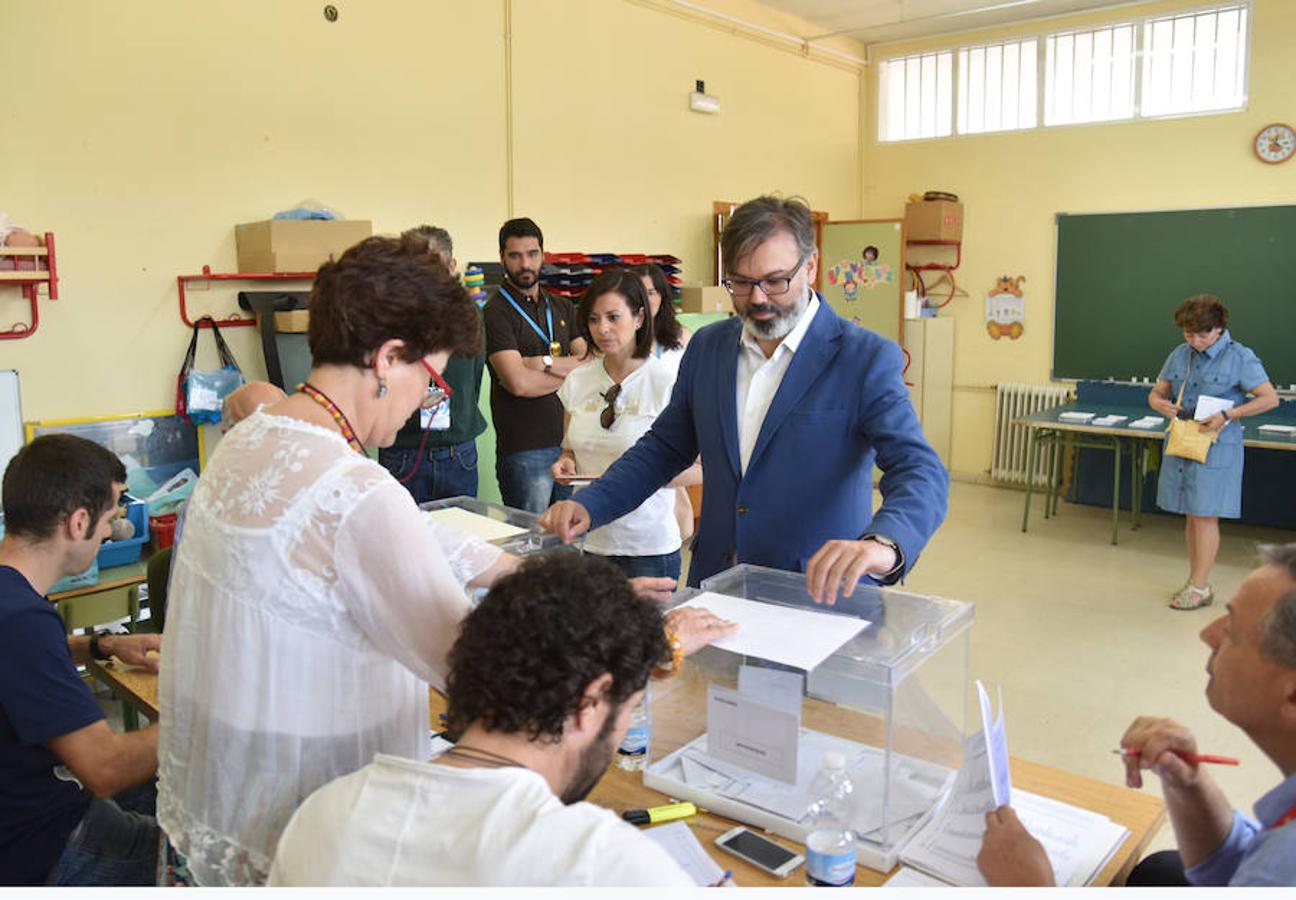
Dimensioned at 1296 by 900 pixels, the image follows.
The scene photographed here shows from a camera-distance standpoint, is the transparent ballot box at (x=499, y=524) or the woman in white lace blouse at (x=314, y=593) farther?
the transparent ballot box at (x=499, y=524)

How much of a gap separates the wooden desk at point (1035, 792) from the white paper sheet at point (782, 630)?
0.92 ft

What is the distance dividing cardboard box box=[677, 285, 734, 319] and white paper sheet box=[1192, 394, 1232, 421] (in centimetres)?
265

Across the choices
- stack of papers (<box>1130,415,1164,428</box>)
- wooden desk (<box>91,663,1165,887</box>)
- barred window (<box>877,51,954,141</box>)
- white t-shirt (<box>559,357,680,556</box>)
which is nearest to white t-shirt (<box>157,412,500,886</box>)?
wooden desk (<box>91,663,1165,887</box>)

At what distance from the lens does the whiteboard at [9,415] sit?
143 inches

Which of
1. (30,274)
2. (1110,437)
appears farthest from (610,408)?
(1110,437)

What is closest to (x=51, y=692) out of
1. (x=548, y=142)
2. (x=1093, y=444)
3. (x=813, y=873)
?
(x=813, y=873)

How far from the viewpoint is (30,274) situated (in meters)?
3.46

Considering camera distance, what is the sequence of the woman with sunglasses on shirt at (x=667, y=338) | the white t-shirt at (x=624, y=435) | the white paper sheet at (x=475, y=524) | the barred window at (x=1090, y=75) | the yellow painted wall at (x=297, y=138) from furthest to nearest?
the barred window at (x=1090, y=75) < the yellow painted wall at (x=297, y=138) < the woman with sunglasses on shirt at (x=667, y=338) < the white t-shirt at (x=624, y=435) < the white paper sheet at (x=475, y=524)

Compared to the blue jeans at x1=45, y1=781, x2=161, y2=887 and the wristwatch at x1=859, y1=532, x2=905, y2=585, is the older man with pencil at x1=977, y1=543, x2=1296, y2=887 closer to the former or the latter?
the wristwatch at x1=859, y1=532, x2=905, y2=585

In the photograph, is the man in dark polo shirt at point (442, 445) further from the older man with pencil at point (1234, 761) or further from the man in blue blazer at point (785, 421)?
the older man with pencil at point (1234, 761)

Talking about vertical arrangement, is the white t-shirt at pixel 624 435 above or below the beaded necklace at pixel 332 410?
below

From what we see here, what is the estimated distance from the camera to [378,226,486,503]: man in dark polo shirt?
3.79m

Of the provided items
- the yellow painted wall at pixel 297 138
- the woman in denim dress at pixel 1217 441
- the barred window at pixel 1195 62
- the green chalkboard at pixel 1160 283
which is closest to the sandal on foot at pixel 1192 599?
the woman in denim dress at pixel 1217 441

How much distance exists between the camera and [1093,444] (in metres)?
6.40
